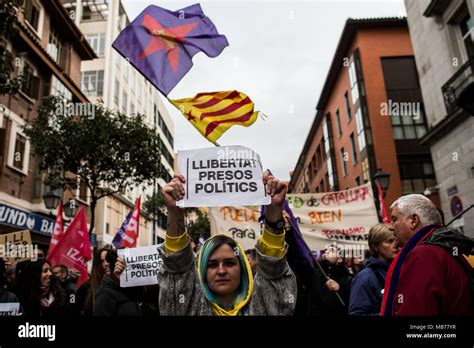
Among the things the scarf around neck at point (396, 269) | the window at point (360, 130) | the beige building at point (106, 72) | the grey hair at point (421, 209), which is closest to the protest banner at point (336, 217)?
the grey hair at point (421, 209)

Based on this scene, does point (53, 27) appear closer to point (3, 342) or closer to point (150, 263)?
point (150, 263)

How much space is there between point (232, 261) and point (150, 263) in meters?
1.98

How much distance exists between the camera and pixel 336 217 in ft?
26.5

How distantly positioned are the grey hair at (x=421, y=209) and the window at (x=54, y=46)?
2283 cm

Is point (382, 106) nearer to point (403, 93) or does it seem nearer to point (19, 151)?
point (403, 93)

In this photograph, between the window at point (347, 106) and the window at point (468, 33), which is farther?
the window at point (347, 106)

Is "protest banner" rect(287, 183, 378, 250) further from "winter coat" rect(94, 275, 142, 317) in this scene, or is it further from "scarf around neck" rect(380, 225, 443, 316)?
"scarf around neck" rect(380, 225, 443, 316)

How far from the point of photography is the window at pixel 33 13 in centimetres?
1845

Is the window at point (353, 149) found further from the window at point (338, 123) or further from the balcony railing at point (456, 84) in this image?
the balcony railing at point (456, 84)

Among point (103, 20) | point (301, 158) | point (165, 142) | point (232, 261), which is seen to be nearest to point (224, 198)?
point (232, 261)

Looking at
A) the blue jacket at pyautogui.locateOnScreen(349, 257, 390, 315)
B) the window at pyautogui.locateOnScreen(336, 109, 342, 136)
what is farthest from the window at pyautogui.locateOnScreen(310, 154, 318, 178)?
the blue jacket at pyautogui.locateOnScreen(349, 257, 390, 315)

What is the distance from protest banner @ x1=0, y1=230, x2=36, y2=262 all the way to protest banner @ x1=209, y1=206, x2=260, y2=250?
3277 mm

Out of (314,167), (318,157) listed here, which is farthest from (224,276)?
(314,167)

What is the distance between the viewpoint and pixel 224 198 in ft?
7.74
